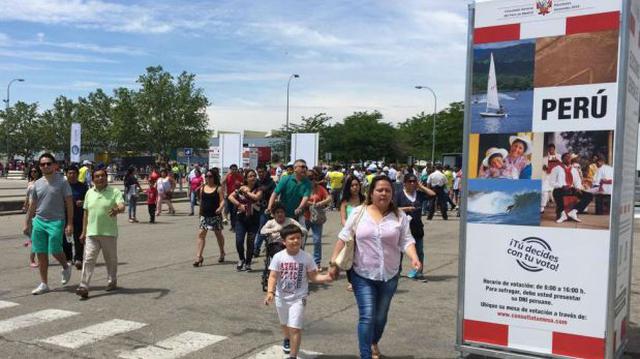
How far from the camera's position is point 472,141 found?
4629 mm

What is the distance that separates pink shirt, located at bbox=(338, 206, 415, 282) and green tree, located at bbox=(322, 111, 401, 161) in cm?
6968

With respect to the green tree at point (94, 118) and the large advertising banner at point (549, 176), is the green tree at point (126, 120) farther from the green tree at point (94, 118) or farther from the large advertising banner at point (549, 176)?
the large advertising banner at point (549, 176)

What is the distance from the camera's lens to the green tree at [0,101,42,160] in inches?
2817

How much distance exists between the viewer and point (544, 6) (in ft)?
14.0

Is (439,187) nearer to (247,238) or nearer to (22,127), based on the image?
Answer: (247,238)

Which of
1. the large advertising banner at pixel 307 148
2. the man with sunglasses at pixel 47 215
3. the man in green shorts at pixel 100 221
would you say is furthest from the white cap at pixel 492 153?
the large advertising banner at pixel 307 148

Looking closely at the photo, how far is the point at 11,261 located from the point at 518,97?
29.0 feet

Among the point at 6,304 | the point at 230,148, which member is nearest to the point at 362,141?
the point at 230,148

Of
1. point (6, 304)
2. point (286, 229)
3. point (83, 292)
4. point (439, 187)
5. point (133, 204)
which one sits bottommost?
point (6, 304)

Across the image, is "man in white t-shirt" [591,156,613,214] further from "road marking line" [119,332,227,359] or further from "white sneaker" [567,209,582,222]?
"road marking line" [119,332,227,359]

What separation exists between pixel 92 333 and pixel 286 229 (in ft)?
7.48

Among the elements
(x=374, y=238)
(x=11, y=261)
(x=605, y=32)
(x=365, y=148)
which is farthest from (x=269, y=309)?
(x=365, y=148)

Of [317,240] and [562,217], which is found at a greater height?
[562,217]

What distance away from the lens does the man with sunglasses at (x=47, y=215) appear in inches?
298
